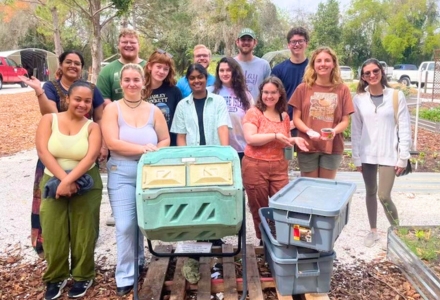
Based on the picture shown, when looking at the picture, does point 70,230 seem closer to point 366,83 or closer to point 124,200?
point 124,200

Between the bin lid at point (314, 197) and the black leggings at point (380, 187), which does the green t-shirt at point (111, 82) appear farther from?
the black leggings at point (380, 187)

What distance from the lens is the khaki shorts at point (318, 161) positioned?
11.8 ft

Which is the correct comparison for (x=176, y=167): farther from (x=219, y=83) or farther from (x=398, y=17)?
(x=398, y=17)

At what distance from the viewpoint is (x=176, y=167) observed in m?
2.48

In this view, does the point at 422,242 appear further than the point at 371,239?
No

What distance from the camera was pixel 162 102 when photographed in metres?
3.52

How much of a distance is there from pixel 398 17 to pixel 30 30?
34399mm

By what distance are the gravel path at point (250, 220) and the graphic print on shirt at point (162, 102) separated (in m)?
1.37

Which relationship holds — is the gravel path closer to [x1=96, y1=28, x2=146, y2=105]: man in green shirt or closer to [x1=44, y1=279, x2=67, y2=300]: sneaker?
[x1=44, y1=279, x2=67, y2=300]: sneaker

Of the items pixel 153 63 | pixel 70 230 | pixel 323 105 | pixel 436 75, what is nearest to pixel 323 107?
pixel 323 105

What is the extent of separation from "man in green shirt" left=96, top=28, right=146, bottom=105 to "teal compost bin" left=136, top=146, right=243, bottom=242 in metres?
1.45

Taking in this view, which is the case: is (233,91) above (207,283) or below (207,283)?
above

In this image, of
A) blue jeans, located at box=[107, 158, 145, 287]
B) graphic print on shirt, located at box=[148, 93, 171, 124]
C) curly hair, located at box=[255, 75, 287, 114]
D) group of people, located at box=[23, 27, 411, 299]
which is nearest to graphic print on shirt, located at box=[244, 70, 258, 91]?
group of people, located at box=[23, 27, 411, 299]

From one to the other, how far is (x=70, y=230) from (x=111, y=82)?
138cm
